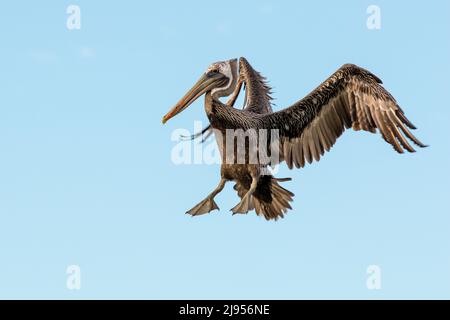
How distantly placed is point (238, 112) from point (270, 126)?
622mm

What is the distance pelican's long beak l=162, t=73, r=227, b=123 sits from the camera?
13.2m

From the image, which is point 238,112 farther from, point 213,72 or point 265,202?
point 265,202

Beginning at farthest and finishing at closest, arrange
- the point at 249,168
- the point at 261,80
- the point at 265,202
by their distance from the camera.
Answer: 1. the point at 261,80
2. the point at 265,202
3. the point at 249,168

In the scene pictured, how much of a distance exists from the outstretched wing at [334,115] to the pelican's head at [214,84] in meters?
0.85

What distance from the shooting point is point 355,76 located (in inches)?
537

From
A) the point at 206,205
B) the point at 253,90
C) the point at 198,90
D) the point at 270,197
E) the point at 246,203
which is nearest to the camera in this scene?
the point at 246,203

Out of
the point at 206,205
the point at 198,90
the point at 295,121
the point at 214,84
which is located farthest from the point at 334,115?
the point at 206,205

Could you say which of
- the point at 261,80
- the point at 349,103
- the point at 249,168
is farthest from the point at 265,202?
the point at 261,80

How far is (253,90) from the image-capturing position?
16.0 metres

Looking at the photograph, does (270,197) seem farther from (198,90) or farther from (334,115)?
(198,90)

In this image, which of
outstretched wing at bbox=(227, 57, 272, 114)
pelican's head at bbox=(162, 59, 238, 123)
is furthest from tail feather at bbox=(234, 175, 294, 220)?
outstretched wing at bbox=(227, 57, 272, 114)

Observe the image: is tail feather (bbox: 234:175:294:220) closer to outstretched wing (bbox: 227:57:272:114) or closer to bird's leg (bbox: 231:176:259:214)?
bird's leg (bbox: 231:176:259:214)

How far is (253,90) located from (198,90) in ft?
9.64

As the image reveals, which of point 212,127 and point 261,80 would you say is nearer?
point 212,127
